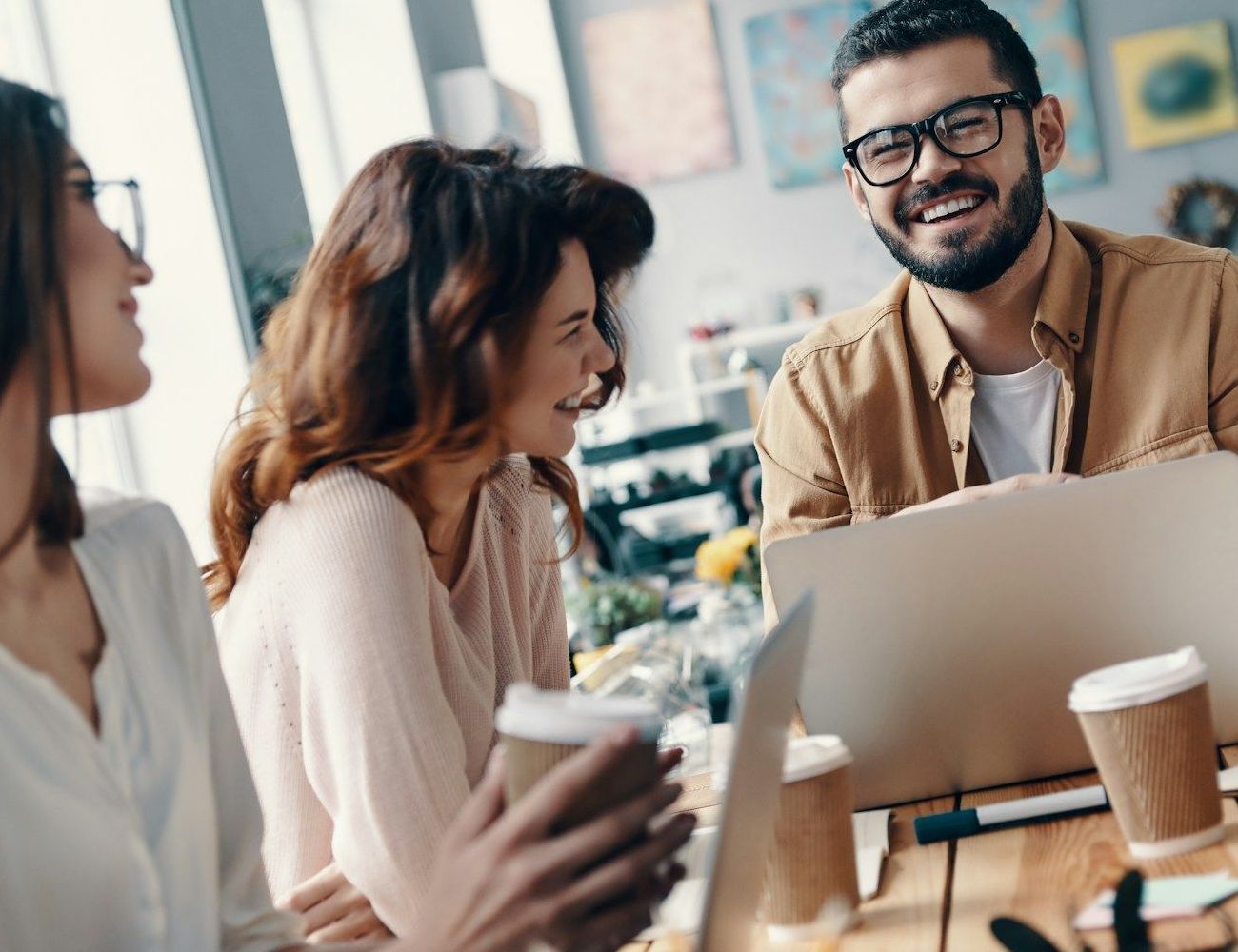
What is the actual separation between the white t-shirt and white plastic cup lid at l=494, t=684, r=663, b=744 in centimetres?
122

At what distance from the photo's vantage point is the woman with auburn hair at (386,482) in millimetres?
1386

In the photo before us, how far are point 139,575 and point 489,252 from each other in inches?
19.4

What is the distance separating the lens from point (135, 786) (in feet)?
3.55

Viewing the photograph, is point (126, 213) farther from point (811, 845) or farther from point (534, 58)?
point (534, 58)

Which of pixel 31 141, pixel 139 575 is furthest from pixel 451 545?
pixel 31 141

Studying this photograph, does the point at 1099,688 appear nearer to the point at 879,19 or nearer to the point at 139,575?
the point at 139,575

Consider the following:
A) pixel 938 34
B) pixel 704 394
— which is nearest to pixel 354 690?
pixel 938 34

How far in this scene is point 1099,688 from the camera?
3.47ft

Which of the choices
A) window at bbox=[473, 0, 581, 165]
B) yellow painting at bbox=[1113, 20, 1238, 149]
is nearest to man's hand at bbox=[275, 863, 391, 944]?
window at bbox=[473, 0, 581, 165]

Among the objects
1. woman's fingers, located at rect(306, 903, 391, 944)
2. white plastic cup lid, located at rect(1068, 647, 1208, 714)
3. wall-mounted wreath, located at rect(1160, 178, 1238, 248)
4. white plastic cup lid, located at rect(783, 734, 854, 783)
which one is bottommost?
woman's fingers, located at rect(306, 903, 391, 944)

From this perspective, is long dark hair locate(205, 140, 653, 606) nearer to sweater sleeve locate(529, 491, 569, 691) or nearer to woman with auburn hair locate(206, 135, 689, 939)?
woman with auburn hair locate(206, 135, 689, 939)

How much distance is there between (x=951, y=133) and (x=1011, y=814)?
101cm

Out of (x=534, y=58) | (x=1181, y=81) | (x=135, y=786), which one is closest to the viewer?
(x=135, y=786)

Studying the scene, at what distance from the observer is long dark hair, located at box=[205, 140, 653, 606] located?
4.78 ft
